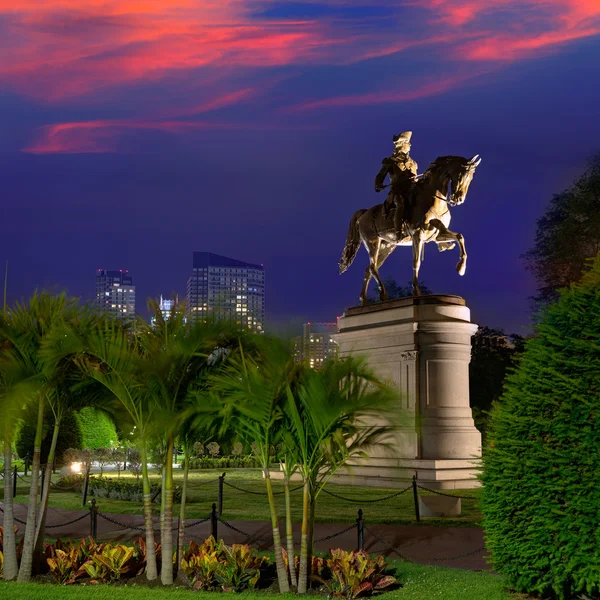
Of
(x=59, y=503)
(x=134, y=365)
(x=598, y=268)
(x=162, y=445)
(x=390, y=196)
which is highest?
(x=390, y=196)

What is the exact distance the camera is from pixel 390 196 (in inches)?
1176

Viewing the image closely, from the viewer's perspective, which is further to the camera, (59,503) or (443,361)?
(443,361)

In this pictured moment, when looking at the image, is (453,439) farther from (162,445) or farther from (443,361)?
(162,445)

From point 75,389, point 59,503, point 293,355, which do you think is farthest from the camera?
point 59,503

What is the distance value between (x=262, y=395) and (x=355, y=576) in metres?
2.31

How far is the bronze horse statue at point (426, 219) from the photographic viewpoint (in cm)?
2788

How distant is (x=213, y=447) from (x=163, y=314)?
28850 millimetres

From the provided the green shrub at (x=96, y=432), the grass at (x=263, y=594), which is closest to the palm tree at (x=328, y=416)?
the grass at (x=263, y=594)

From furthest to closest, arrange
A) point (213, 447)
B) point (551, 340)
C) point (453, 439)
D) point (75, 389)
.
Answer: point (213, 447) → point (453, 439) → point (75, 389) → point (551, 340)

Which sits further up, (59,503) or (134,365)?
(134,365)

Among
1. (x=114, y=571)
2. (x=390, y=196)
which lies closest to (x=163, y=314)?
(x=114, y=571)

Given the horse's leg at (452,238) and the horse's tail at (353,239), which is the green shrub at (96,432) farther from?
the horse's leg at (452,238)

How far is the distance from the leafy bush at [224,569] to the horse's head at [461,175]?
705 inches

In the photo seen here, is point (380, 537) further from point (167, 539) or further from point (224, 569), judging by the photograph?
point (167, 539)
